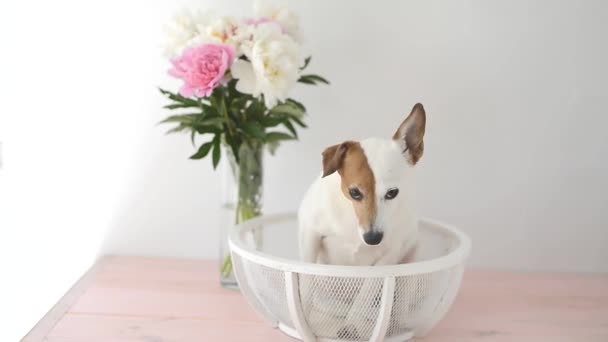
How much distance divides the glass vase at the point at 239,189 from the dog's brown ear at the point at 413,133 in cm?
29

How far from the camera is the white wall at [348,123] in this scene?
3.34 ft

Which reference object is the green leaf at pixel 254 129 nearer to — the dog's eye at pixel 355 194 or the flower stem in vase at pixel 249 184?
the flower stem in vase at pixel 249 184

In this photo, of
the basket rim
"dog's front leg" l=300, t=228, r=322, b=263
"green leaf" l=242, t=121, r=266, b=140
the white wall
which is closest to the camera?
the basket rim

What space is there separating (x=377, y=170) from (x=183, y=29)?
1.26 ft

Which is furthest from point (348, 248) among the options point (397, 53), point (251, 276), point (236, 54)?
point (397, 53)

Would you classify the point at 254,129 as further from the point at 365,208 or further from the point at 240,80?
the point at 365,208

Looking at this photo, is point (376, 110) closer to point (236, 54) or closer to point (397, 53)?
point (397, 53)

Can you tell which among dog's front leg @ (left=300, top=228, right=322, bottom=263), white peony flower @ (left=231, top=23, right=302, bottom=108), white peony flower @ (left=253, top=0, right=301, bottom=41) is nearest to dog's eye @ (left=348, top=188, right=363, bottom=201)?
dog's front leg @ (left=300, top=228, right=322, bottom=263)

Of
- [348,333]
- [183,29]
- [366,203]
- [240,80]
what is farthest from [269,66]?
[348,333]

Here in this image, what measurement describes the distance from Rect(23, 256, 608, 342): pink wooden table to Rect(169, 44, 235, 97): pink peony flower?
0.31 meters

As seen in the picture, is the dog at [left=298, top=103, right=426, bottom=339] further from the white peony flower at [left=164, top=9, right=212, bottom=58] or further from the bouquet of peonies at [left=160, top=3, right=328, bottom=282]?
the white peony flower at [left=164, top=9, right=212, bottom=58]

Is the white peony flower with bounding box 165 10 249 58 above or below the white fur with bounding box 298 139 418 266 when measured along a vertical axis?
above

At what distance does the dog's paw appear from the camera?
70 cm

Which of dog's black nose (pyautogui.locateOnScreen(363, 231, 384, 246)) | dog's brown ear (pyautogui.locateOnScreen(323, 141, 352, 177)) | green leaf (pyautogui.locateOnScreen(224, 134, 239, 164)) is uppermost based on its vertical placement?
dog's brown ear (pyautogui.locateOnScreen(323, 141, 352, 177))
